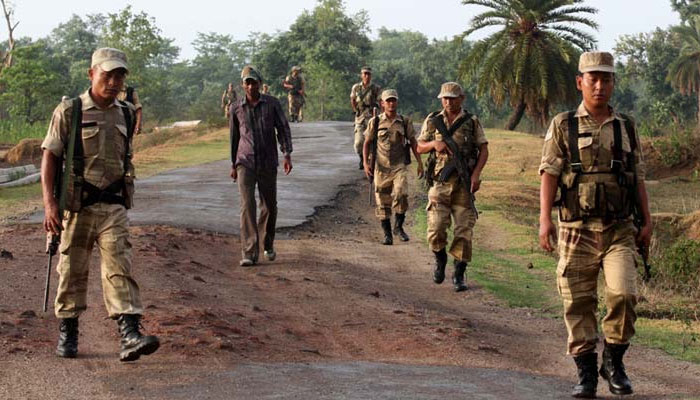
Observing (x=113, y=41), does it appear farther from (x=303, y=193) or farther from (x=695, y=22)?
(x=303, y=193)

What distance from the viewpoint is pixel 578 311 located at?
21.9 ft

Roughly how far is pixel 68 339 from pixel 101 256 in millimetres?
554

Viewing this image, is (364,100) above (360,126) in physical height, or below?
above

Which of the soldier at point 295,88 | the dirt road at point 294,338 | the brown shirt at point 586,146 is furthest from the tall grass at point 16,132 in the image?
the brown shirt at point 586,146

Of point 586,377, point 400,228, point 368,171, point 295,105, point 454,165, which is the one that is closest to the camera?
point 586,377

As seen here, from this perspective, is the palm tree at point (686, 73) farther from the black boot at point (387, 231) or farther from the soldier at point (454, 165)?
the soldier at point (454, 165)

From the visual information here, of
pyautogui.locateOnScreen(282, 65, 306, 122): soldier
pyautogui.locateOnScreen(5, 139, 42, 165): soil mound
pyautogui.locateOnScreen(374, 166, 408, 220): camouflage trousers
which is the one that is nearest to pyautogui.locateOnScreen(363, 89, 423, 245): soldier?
pyautogui.locateOnScreen(374, 166, 408, 220): camouflage trousers

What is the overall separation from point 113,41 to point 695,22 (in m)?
34.4

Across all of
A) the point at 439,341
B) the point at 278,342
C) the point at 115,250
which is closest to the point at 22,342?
the point at 115,250

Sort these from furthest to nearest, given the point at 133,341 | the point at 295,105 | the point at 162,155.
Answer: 1. the point at 295,105
2. the point at 162,155
3. the point at 133,341

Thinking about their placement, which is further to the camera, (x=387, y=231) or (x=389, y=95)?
(x=387, y=231)

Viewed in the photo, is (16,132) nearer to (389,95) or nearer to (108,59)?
(389,95)

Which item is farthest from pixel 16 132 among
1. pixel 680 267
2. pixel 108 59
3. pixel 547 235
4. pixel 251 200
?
pixel 547 235

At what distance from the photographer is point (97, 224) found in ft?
23.7
